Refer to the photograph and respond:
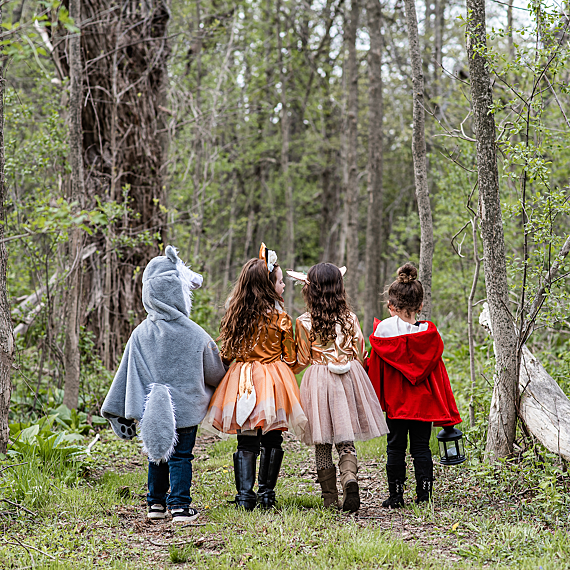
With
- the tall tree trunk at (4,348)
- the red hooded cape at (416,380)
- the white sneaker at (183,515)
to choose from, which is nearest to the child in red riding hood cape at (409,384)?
the red hooded cape at (416,380)

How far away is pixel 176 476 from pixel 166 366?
79cm

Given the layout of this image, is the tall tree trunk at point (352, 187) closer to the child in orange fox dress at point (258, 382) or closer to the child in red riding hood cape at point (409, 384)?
the child in red riding hood cape at point (409, 384)

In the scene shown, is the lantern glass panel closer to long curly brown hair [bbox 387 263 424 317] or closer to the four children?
the four children

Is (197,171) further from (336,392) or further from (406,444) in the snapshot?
(406,444)

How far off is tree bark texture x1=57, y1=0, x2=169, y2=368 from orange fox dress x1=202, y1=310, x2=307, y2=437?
13.1 ft

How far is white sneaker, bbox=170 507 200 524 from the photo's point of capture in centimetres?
403

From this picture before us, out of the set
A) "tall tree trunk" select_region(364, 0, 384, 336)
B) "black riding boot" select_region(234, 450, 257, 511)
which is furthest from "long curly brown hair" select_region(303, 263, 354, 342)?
"tall tree trunk" select_region(364, 0, 384, 336)

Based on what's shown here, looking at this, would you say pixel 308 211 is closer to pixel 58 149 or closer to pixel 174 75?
pixel 174 75

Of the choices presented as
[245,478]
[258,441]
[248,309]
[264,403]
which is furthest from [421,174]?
[245,478]

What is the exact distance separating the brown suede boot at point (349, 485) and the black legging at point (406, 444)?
1.11 feet

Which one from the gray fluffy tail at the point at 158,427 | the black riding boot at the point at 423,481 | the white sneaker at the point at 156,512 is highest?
the gray fluffy tail at the point at 158,427

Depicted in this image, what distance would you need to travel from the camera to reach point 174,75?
1140 centimetres

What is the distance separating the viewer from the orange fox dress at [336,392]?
4219 millimetres

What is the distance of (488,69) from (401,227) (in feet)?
26.7
